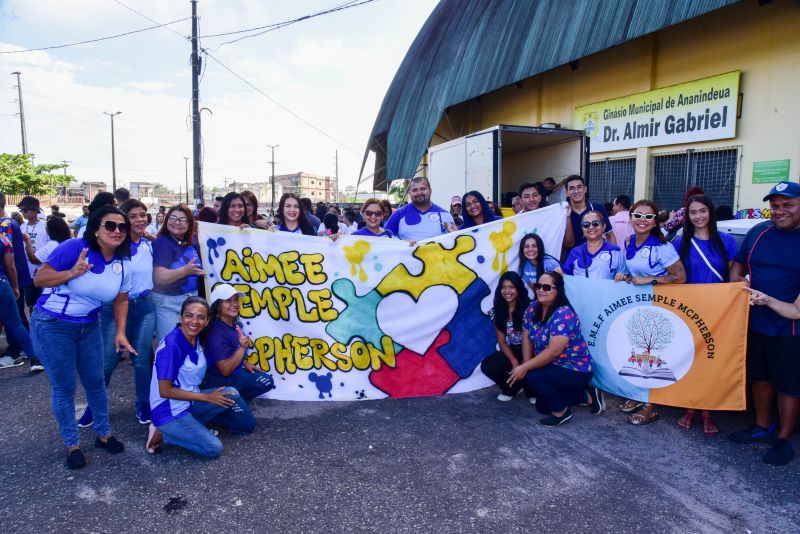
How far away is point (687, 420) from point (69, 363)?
468 centimetres

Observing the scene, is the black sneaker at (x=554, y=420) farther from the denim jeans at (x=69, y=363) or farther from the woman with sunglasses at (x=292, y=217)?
the denim jeans at (x=69, y=363)

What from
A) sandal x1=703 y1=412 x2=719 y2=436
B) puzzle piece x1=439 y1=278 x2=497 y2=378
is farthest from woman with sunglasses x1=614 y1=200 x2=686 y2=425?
puzzle piece x1=439 y1=278 x2=497 y2=378

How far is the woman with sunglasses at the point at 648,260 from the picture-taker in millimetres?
4145

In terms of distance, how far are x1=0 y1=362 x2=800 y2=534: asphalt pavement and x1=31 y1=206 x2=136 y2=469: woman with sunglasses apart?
1.62ft

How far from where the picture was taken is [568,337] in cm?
421

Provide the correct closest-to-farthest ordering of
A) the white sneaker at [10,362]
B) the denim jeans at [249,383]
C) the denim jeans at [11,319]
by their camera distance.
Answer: the denim jeans at [249,383], the denim jeans at [11,319], the white sneaker at [10,362]

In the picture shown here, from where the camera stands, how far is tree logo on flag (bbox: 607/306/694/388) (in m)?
4.18

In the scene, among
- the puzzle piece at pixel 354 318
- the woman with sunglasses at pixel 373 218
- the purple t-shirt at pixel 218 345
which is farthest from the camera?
the woman with sunglasses at pixel 373 218

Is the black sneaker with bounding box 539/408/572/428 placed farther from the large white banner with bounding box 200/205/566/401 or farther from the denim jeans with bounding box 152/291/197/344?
the denim jeans with bounding box 152/291/197/344

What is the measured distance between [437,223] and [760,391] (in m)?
3.17

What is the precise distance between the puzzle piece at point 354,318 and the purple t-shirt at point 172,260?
128cm

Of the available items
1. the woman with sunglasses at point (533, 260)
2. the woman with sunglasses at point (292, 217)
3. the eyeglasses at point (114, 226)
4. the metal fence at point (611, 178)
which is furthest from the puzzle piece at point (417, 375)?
the metal fence at point (611, 178)

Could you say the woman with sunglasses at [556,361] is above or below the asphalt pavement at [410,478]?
above

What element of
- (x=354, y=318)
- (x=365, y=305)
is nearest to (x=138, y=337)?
(x=354, y=318)
